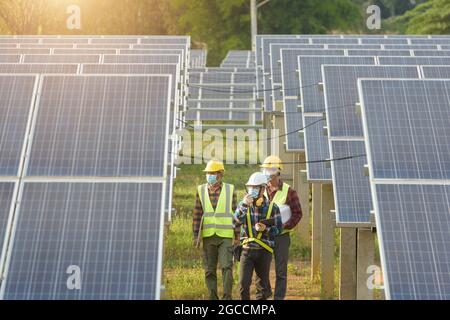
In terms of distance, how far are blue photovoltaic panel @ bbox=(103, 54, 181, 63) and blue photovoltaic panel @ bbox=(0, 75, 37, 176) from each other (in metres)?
11.4

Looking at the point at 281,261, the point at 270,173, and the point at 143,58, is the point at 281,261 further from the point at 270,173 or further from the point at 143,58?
the point at 143,58

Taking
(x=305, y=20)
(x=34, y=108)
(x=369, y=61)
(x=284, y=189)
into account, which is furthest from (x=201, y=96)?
(x=305, y=20)

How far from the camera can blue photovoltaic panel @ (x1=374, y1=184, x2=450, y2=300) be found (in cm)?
920

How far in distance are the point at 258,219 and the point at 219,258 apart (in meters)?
1.12

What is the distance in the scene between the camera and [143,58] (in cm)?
2450

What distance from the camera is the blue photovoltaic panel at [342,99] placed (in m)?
14.6

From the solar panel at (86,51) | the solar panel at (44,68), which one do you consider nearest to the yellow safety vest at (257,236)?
the solar panel at (44,68)

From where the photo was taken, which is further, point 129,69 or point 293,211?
point 129,69

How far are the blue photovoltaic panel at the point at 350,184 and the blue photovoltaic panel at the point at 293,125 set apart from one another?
2.85 meters

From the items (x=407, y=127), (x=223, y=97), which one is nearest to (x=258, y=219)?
(x=407, y=127)

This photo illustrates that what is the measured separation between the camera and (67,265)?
9.48 meters

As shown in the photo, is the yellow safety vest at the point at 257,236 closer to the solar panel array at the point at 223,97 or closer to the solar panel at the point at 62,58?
the solar panel at the point at 62,58

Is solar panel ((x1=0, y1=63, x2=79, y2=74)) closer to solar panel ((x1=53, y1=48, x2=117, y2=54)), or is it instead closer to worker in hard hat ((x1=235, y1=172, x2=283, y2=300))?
solar panel ((x1=53, y1=48, x2=117, y2=54))

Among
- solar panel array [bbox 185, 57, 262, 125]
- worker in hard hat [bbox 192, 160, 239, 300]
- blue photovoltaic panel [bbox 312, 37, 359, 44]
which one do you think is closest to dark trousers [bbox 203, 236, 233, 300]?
worker in hard hat [bbox 192, 160, 239, 300]
